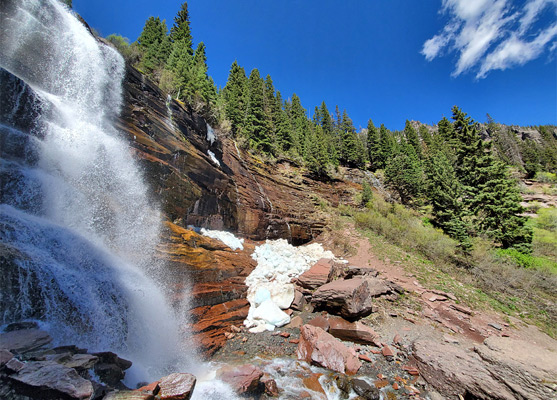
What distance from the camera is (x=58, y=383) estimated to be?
3.17 meters

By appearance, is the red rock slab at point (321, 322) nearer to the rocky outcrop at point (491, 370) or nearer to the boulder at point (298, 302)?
the boulder at point (298, 302)

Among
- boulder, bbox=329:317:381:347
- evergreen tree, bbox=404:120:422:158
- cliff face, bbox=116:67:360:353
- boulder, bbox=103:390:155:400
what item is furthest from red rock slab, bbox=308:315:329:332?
evergreen tree, bbox=404:120:422:158

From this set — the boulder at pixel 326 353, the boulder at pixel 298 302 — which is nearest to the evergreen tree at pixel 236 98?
the boulder at pixel 298 302

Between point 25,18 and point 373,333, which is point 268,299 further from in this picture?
point 25,18

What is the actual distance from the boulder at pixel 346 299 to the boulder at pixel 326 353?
6.38 feet

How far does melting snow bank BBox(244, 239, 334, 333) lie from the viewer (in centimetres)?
893

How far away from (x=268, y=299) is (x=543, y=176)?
61.6 metres

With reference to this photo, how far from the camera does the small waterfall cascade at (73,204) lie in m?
5.18

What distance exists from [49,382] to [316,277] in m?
9.67

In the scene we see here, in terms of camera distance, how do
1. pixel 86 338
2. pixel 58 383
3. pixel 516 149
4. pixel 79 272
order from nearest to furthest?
pixel 58 383
pixel 86 338
pixel 79 272
pixel 516 149

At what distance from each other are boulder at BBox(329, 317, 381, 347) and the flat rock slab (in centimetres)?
802

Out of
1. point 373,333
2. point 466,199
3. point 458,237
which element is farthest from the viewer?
point 466,199

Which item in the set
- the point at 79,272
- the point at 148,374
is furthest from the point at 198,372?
the point at 79,272

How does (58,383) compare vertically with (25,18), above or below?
below
